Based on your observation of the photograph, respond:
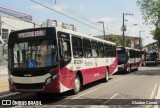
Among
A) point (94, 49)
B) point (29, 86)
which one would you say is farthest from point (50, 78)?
point (94, 49)

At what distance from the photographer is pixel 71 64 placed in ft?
47.6

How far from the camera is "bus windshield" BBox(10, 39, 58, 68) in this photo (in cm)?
1325

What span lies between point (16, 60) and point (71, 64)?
2.37 metres

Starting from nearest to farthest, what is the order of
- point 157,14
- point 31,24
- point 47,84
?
point 47,84, point 31,24, point 157,14

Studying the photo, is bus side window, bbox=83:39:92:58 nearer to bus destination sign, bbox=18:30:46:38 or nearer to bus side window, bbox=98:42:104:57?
bus side window, bbox=98:42:104:57

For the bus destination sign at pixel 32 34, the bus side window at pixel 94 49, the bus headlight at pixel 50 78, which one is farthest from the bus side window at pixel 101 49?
the bus headlight at pixel 50 78

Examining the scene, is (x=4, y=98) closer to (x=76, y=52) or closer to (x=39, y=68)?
(x=39, y=68)

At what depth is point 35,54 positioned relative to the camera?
13367 mm

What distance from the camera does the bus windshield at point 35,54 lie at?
1325cm

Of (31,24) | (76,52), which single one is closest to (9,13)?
(31,24)

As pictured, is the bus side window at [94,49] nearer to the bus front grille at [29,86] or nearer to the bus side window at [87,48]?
the bus side window at [87,48]

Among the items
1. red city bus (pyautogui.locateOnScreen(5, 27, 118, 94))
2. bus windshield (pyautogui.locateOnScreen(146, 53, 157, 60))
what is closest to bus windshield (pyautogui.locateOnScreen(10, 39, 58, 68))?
red city bus (pyautogui.locateOnScreen(5, 27, 118, 94))

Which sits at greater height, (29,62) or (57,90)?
(29,62)

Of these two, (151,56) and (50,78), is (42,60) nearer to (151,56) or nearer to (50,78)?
(50,78)
